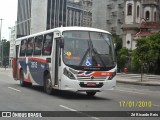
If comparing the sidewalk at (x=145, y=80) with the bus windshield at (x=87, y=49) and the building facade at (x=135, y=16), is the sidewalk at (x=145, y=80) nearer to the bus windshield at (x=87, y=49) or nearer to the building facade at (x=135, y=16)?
the bus windshield at (x=87, y=49)

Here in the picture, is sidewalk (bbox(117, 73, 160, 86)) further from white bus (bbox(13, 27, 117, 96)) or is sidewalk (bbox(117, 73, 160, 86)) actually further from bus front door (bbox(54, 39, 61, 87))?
bus front door (bbox(54, 39, 61, 87))

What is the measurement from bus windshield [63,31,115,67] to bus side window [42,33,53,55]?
1515 millimetres

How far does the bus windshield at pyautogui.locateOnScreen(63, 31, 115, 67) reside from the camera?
17906 millimetres

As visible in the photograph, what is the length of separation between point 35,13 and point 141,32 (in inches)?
2307

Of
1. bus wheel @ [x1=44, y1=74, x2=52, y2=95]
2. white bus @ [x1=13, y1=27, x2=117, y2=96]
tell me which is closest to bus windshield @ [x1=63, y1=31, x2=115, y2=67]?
white bus @ [x1=13, y1=27, x2=117, y2=96]

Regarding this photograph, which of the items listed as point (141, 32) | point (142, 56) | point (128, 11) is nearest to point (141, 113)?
point (142, 56)

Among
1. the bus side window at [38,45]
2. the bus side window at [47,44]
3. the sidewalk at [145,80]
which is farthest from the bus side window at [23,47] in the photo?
the sidewalk at [145,80]

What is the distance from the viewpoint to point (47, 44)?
20.1m

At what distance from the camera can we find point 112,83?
728 inches

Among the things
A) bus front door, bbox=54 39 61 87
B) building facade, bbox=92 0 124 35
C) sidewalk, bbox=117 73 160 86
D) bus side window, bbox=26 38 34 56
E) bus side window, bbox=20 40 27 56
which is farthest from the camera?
building facade, bbox=92 0 124 35

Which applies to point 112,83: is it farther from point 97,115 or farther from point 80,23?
point 80,23

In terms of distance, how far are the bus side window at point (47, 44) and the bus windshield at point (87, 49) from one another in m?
1.51

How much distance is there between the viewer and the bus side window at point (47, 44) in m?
19.6

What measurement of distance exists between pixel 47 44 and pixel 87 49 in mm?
2781
